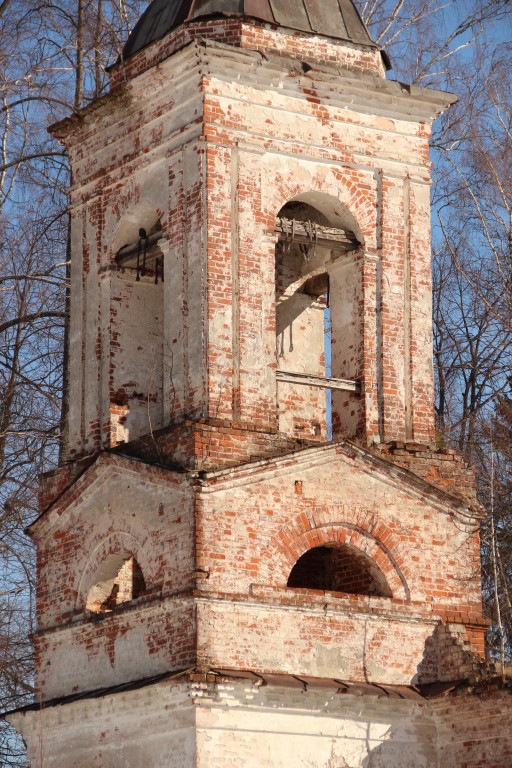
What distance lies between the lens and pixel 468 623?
1777 centimetres

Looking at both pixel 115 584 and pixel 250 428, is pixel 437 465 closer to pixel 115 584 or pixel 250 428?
pixel 250 428

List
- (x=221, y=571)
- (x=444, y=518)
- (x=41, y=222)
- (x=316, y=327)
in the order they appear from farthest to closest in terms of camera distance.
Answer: (x=41, y=222), (x=316, y=327), (x=444, y=518), (x=221, y=571)

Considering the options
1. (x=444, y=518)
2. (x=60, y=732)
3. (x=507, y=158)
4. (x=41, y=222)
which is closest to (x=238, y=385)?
(x=444, y=518)

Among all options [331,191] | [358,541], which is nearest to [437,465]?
[358,541]

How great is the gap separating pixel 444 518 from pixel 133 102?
186 inches

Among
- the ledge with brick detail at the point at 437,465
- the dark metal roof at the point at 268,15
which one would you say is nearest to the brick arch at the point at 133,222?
the dark metal roof at the point at 268,15

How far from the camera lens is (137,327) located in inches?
744

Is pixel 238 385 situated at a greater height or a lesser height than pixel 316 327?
Result: lesser

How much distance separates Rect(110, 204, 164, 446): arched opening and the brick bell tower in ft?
0.08

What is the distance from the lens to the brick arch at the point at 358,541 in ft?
56.4

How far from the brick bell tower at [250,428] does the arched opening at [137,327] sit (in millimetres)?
24

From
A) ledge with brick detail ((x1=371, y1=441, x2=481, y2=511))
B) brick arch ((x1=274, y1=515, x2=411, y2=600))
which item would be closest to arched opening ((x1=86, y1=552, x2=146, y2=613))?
brick arch ((x1=274, y1=515, x2=411, y2=600))

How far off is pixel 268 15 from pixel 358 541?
→ 491 cm

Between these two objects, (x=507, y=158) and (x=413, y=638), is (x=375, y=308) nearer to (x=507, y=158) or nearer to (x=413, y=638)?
(x=413, y=638)
